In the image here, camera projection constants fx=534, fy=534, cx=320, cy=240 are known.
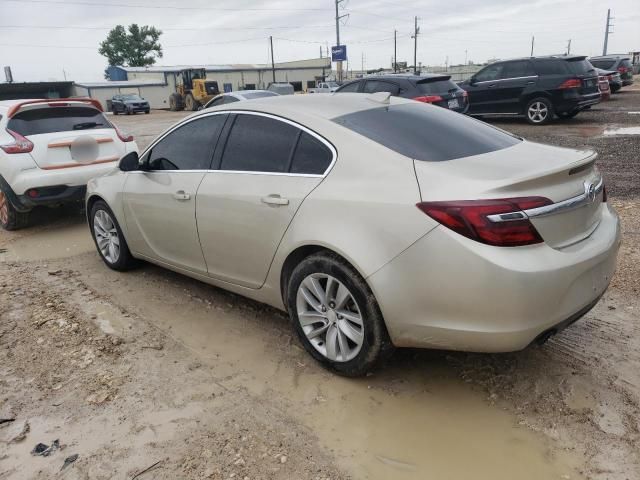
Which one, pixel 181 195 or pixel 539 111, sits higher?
pixel 181 195

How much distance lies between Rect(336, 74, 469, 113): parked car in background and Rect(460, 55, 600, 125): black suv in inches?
95.8

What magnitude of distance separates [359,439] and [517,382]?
994 mm

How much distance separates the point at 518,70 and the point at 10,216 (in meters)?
12.4

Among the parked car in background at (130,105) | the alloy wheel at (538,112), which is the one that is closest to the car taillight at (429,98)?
the alloy wheel at (538,112)

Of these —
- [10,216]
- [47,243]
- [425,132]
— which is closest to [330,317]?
[425,132]

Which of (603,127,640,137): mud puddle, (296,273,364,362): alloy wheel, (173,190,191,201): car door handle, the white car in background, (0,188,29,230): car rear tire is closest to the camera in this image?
(296,273,364,362): alloy wheel

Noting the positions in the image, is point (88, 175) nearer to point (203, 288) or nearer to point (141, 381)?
point (203, 288)

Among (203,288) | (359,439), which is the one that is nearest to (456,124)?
(359,439)

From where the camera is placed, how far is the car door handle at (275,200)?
3142 millimetres

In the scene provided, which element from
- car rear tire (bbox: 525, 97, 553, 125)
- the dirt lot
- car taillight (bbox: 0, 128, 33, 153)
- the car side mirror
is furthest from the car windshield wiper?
car rear tire (bbox: 525, 97, 553, 125)

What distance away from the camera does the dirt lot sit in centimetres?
246

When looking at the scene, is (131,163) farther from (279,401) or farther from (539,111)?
(539,111)

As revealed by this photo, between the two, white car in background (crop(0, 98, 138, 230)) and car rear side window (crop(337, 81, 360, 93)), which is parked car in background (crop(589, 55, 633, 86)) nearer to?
car rear side window (crop(337, 81, 360, 93))

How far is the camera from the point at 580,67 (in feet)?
43.9
